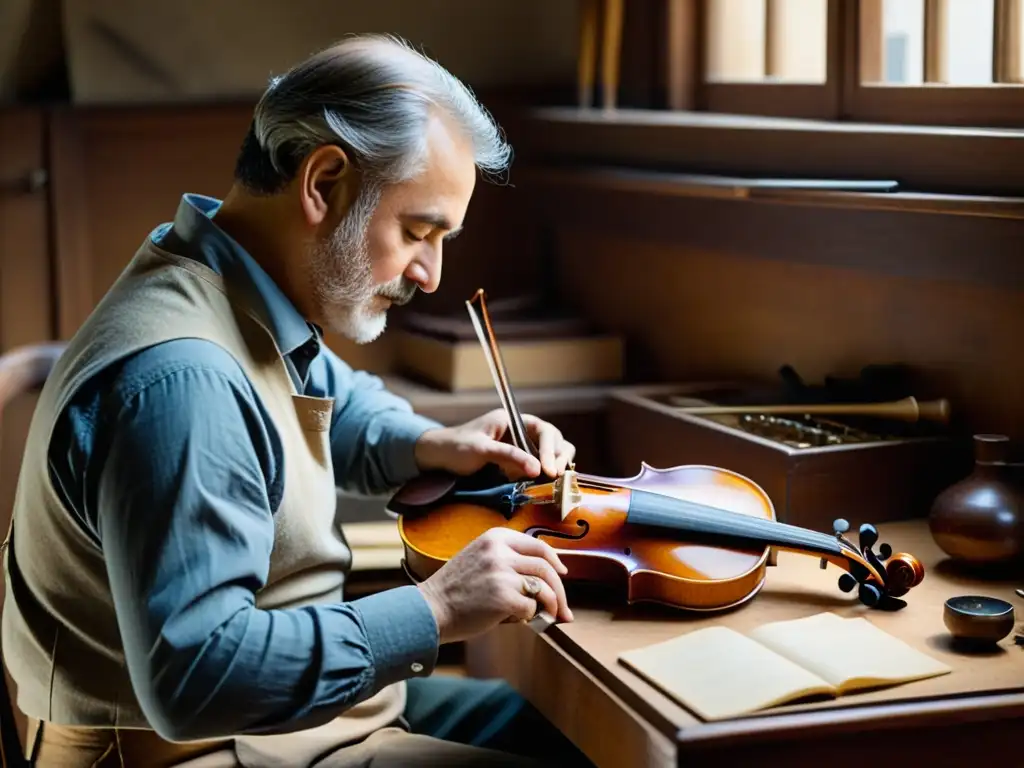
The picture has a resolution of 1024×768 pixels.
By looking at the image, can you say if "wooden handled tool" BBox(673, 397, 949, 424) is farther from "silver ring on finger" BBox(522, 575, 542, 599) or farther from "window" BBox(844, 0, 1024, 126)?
"silver ring on finger" BBox(522, 575, 542, 599)

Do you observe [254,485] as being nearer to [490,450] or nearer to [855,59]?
[490,450]

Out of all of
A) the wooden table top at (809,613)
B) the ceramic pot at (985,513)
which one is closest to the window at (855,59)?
the ceramic pot at (985,513)

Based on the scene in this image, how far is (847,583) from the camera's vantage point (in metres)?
1.61

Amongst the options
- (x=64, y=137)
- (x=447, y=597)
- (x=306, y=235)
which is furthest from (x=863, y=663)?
(x=64, y=137)

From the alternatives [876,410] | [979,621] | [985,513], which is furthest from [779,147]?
[979,621]

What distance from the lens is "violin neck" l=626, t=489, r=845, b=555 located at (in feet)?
5.17

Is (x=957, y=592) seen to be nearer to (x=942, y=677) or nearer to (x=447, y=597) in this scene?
(x=942, y=677)

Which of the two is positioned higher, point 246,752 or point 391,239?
point 391,239

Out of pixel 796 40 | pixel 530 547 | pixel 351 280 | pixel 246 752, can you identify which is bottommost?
pixel 246 752

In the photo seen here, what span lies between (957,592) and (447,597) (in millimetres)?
654

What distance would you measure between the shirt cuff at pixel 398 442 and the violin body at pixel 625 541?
182 mm

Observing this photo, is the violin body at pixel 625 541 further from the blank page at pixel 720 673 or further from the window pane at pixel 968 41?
the window pane at pixel 968 41

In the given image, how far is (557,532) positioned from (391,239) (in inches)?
15.9

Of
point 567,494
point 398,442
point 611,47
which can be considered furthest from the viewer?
point 611,47
